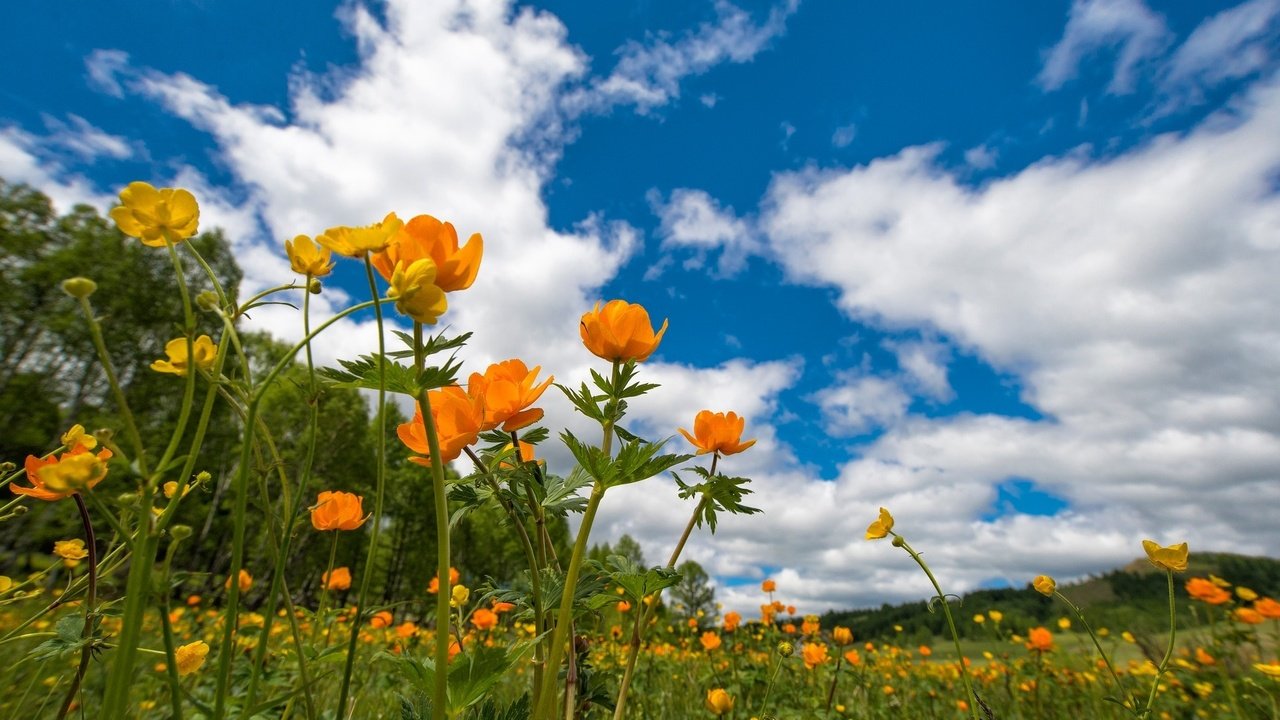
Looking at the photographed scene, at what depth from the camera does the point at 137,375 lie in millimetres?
18938

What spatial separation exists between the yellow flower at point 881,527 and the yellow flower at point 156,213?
1.88 meters

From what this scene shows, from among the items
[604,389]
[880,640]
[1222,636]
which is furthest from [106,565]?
[880,640]

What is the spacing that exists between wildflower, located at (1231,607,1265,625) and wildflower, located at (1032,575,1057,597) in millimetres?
2164

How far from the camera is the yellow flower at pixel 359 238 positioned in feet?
2.98

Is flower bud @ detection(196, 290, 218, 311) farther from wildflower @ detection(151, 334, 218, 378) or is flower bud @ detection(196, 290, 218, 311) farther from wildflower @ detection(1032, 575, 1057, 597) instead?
wildflower @ detection(1032, 575, 1057, 597)

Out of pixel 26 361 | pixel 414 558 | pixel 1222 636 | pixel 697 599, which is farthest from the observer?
pixel 414 558

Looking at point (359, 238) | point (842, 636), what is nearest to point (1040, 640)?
point (842, 636)

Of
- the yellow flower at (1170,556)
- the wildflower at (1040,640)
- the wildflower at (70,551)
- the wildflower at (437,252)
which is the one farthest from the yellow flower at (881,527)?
the wildflower at (1040,640)

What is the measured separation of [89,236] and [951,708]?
26212mm

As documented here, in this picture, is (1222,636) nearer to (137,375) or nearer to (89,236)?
(137,375)

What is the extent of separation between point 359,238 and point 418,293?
136 millimetres

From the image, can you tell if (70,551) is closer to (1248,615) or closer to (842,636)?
(842,636)

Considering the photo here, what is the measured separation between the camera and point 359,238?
2.98 ft

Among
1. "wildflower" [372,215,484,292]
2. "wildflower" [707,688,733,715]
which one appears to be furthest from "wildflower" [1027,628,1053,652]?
"wildflower" [372,215,484,292]
